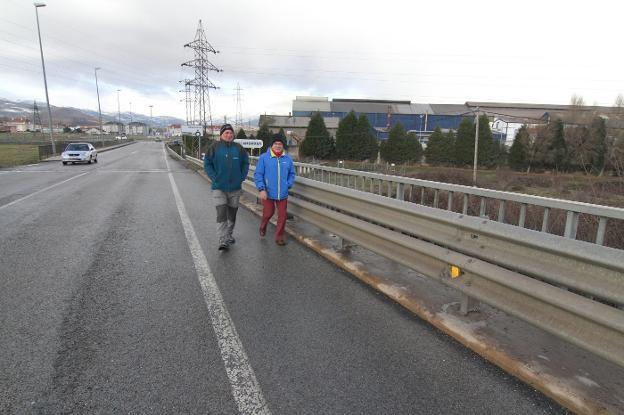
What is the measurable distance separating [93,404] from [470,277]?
2811 mm

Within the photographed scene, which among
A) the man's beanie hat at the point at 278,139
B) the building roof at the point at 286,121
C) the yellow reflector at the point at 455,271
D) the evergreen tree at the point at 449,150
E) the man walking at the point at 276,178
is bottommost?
the evergreen tree at the point at 449,150

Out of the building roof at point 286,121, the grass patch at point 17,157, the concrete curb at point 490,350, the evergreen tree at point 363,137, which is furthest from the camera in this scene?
the building roof at point 286,121

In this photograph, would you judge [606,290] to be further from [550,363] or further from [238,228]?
[238,228]

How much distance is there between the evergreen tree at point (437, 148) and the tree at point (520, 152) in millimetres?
9474

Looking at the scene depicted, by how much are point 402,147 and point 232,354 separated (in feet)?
214

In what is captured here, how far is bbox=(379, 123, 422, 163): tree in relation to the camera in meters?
65.2

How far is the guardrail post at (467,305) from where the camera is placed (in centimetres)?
348

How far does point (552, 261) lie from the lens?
8.80ft

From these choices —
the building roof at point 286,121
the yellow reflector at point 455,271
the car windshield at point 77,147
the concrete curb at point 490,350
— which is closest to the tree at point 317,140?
the building roof at point 286,121

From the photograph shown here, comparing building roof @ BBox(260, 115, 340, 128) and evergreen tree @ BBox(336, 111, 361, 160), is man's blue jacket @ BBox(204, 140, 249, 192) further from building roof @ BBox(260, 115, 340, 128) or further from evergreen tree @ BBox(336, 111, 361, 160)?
building roof @ BBox(260, 115, 340, 128)

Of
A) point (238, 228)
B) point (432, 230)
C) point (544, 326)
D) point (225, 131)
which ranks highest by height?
point (225, 131)

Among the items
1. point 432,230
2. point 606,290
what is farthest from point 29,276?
point 606,290

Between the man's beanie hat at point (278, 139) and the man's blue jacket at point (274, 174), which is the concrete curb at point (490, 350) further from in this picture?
the man's beanie hat at point (278, 139)

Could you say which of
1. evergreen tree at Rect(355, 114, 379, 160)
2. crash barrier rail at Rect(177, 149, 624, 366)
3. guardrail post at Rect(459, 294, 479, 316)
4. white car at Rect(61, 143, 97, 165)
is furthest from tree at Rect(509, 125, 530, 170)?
guardrail post at Rect(459, 294, 479, 316)
